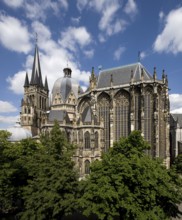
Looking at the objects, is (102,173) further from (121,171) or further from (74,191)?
(74,191)

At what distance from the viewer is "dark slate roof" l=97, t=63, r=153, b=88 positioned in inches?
1679

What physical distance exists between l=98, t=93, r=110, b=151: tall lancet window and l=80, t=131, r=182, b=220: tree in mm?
26632

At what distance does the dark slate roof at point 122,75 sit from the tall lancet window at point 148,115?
3.48 meters

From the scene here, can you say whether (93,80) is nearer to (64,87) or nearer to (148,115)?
(148,115)

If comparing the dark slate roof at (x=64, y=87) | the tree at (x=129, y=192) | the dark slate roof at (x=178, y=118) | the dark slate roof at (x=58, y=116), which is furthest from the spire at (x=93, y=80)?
the tree at (x=129, y=192)

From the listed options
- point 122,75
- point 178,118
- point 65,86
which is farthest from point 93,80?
point 178,118

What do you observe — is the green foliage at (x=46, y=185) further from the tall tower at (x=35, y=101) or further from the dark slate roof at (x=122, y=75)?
the tall tower at (x=35, y=101)

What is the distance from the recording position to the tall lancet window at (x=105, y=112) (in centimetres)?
4271

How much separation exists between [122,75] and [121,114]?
371 inches

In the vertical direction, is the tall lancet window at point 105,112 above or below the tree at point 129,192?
above

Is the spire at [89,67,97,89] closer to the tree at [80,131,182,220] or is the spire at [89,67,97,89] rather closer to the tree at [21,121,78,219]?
the tree at [21,121,78,219]

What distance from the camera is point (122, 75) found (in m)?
45.2

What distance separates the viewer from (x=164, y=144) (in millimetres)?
Answer: 40625

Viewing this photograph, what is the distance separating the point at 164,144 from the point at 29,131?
36.5 m
